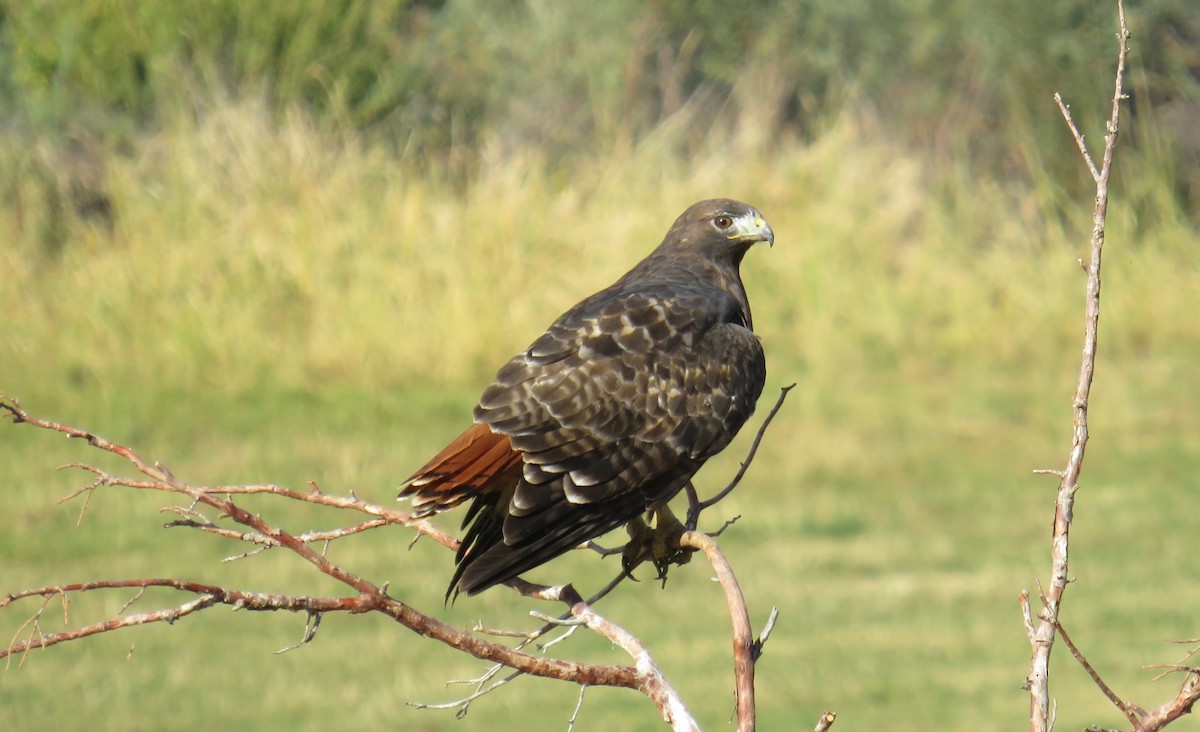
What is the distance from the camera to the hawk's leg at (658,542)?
3.33m

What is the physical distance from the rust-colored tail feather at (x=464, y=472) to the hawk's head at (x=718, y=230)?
1.35 metres

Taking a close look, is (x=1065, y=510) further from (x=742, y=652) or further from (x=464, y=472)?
(x=464, y=472)

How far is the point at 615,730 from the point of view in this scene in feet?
23.0

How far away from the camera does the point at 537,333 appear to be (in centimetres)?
1206

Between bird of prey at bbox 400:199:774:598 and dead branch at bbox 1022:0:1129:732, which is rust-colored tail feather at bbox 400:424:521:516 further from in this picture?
dead branch at bbox 1022:0:1129:732

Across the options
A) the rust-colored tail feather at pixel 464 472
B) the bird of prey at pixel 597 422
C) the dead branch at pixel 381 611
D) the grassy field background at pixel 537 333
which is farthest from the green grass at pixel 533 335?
the dead branch at pixel 381 611

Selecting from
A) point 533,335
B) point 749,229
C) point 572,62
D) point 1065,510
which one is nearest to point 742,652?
point 1065,510

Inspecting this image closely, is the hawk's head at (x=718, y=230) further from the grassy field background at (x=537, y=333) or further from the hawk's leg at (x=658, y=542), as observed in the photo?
the grassy field background at (x=537, y=333)

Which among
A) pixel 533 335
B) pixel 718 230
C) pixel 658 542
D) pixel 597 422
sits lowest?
pixel 533 335

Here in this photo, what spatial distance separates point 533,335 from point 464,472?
30.3 feet

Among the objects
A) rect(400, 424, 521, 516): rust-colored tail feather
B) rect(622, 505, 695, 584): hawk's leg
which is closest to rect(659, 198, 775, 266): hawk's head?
rect(622, 505, 695, 584): hawk's leg

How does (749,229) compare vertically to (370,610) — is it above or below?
below

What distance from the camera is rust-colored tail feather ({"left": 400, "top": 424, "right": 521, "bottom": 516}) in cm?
270

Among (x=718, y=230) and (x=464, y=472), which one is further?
(x=718, y=230)
